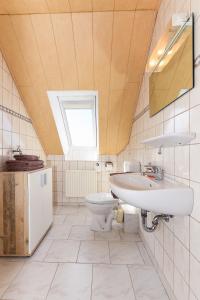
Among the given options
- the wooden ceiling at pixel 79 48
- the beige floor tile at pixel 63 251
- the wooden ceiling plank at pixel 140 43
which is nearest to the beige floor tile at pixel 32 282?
the beige floor tile at pixel 63 251

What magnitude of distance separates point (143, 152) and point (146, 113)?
0.43m

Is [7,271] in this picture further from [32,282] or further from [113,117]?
[113,117]

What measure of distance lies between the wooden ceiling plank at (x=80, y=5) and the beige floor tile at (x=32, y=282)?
2282 millimetres

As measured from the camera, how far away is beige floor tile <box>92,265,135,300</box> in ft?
4.64

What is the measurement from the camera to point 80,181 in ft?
11.5

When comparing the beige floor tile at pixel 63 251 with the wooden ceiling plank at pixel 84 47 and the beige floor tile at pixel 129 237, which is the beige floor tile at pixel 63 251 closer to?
the beige floor tile at pixel 129 237

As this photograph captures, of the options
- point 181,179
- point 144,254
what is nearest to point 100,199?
point 144,254

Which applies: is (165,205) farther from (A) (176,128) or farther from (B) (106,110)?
(B) (106,110)

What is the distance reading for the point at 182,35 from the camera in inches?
47.1

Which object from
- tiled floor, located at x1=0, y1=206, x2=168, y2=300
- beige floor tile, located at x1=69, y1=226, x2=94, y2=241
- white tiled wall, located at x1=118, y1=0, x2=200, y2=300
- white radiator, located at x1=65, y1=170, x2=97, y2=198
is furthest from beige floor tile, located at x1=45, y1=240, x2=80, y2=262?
white radiator, located at x1=65, y1=170, x2=97, y2=198

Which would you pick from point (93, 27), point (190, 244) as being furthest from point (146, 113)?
point (190, 244)

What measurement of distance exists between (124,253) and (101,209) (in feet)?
1.88

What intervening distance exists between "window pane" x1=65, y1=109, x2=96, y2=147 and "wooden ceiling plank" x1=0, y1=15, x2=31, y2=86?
101cm

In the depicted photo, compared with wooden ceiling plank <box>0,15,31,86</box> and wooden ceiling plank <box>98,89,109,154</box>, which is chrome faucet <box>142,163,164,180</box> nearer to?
wooden ceiling plank <box>98,89,109,154</box>
